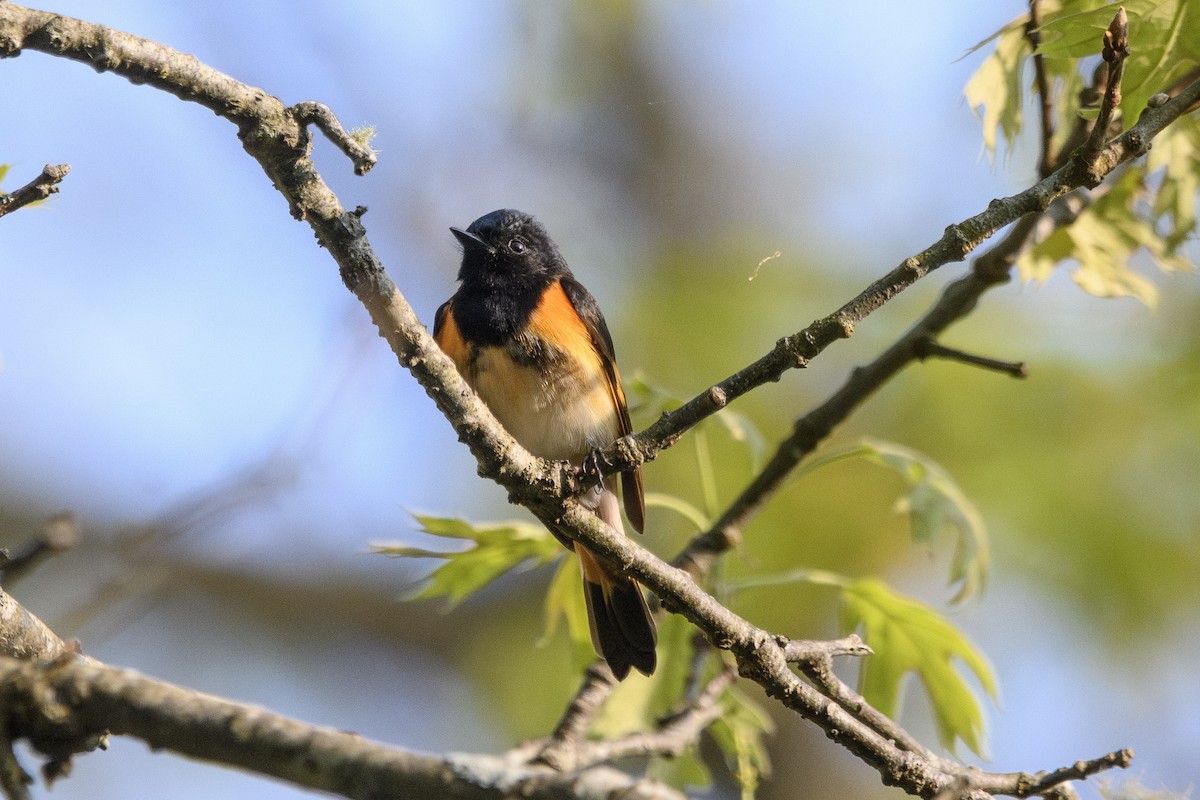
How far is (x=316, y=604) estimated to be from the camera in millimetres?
6984

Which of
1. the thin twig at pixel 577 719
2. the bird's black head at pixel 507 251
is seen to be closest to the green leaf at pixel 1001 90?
the bird's black head at pixel 507 251

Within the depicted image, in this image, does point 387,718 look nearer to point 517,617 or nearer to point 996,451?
point 517,617

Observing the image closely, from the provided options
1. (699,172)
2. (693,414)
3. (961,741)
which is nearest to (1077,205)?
(961,741)

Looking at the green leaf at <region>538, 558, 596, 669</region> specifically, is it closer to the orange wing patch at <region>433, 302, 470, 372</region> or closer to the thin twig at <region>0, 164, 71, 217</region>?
the orange wing patch at <region>433, 302, 470, 372</region>

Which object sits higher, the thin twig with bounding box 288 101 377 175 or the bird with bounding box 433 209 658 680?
the bird with bounding box 433 209 658 680

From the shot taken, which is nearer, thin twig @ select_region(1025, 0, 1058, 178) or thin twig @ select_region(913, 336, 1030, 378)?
thin twig @ select_region(913, 336, 1030, 378)

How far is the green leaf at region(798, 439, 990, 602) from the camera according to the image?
3.50m

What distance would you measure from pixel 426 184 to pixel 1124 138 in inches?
208

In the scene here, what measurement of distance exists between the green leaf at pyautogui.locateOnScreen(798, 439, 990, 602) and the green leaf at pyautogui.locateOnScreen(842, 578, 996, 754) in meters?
0.18

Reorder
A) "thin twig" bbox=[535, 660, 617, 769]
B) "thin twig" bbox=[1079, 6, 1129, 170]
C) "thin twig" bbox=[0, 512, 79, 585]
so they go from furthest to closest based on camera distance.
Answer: "thin twig" bbox=[535, 660, 617, 769] → "thin twig" bbox=[1079, 6, 1129, 170] → "thin twig" bbox=[0, 512, 79, 585]

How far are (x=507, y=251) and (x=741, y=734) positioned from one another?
202cm

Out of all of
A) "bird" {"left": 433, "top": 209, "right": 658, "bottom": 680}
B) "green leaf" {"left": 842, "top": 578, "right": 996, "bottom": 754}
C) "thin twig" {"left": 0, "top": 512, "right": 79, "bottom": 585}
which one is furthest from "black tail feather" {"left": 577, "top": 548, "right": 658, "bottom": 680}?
"thin twig" {"left": 0, "top": 512, "right": 79, "bottom": 585}

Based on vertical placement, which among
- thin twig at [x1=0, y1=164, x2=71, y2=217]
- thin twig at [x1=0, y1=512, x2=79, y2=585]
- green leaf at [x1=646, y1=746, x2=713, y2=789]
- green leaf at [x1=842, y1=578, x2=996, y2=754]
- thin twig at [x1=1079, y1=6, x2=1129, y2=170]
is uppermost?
thin twig at [x1=1079, y1=6, x2=1129, y2=170]

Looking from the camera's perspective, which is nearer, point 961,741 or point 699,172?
point 961,741
